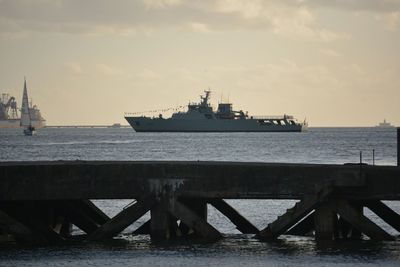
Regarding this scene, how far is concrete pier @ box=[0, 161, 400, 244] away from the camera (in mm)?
27594

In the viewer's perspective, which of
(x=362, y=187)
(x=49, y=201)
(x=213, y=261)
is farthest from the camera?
(x=49, y=201)

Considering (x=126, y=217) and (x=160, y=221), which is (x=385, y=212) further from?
(x=126, y=217)

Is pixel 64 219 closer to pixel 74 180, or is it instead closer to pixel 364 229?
pixel 74 180

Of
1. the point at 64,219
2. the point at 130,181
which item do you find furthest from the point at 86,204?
the point at 130,181

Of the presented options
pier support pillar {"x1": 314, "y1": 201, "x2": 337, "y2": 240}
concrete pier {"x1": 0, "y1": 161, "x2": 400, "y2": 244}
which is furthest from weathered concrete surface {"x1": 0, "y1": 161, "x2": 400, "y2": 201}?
pier support pillar {"x1": 314, "y1": 201, "x2": 337, "y2": 240}

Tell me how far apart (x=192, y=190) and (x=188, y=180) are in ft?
0.97

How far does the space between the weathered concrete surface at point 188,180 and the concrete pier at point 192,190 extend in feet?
0.09

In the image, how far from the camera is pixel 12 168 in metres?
28.8

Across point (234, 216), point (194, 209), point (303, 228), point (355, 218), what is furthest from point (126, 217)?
point (355, 218)

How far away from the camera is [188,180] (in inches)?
1115

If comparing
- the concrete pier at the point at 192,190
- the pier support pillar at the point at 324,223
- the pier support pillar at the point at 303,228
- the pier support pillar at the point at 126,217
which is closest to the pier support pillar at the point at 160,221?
the concrete pier at the point at 192,190

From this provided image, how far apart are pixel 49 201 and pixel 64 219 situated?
4.03ft

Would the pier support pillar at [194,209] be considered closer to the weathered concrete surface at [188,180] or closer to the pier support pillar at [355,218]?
the weathered concrete surface at [188,180]

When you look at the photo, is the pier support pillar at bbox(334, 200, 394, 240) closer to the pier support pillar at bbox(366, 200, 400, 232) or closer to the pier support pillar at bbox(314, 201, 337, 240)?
the pier support pillar at bbox(314, 201, 337, 240)
